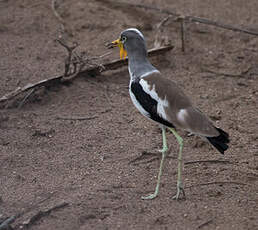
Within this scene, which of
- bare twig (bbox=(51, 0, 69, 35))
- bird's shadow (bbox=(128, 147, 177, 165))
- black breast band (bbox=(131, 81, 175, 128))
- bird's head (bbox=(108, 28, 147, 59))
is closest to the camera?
black breast band (bbox=(131, 81, 175, 128))

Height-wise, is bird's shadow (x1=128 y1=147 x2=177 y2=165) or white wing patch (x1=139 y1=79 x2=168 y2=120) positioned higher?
white wing patch (x1=139 y1=79 x2=168 y2=120)

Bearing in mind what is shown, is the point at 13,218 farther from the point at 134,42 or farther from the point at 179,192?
the point at 134,42

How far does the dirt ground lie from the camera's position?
400 cm

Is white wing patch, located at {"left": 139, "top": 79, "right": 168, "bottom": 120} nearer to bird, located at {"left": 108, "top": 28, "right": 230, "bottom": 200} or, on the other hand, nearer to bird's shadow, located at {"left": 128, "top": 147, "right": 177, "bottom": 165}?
bird, located at {"left": 108, "top": 28, "right": 230, "bottom": 200}

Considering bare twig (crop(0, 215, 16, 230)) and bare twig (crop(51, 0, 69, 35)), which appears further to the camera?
bare twig (crop(51, 0, 69, 35))

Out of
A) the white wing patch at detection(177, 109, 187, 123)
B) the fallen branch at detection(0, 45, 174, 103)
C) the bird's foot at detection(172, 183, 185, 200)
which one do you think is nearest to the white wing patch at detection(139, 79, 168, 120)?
the white wing patch at detection(177, 109, 187, 123)

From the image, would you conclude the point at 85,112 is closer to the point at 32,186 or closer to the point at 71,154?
the point at 71,154

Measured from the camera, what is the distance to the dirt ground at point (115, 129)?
13.1 feet

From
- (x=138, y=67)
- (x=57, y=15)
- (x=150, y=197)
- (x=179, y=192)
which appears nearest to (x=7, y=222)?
(x=150, y=197)

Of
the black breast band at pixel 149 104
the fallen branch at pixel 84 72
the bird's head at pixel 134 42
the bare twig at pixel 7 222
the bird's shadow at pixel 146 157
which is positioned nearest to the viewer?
the bare twig at pixel 7 222

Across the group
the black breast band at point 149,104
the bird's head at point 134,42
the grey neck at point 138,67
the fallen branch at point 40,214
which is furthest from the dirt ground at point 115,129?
the bird's head at point 134,42

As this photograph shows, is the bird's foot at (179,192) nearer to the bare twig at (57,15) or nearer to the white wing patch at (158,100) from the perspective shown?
the white wing patch at (158,100)

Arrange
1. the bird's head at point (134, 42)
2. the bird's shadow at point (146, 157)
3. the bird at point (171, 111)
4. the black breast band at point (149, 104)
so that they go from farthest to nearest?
1. the bird's shadow at point (146, 157)
2. the bird's head at point (134, 42)
3. the black breast band at point (149, 104)
4. the bird at point (171, 111)

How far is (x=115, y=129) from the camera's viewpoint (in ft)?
17.4
